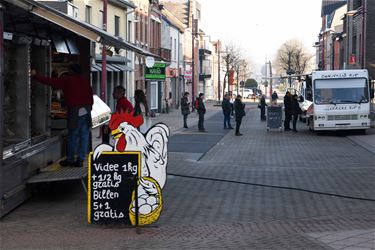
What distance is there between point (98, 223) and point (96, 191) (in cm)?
42

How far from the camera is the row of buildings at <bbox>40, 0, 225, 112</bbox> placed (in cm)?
2939

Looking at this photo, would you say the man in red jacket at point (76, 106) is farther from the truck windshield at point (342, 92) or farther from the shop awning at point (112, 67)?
the shop awning at point (112, 67)

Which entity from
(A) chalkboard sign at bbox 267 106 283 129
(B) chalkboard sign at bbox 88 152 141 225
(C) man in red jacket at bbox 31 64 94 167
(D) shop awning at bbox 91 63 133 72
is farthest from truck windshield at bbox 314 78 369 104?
(B) chalkboard sign at bbox 88 152 141 225

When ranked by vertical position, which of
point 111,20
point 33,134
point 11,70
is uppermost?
point 111,20

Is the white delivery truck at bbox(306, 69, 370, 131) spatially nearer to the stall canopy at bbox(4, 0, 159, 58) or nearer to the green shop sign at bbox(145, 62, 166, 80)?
the green shop sign at bbox(145, 62, 166, 80)

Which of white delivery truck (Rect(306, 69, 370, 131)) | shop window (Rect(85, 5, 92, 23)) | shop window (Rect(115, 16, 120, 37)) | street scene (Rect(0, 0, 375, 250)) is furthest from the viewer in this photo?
shop window (Rect(115, 16, 120, 37))

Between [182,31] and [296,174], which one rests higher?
[182,31]

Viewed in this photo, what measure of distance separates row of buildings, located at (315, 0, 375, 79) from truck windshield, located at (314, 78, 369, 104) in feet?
30.5

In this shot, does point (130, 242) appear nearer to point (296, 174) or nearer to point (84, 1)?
point (296, 174)

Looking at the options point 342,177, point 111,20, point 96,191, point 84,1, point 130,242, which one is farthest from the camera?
point 111,20

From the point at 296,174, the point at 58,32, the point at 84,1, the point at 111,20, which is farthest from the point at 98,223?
the point at 111,20

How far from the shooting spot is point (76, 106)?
10375mm

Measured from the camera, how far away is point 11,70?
1018 cm

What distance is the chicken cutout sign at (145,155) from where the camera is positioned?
8.23 meters
